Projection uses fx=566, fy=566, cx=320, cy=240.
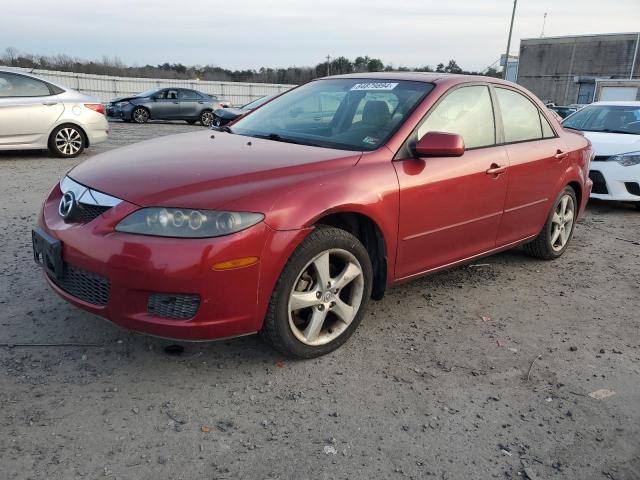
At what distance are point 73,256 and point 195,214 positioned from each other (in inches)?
27.6

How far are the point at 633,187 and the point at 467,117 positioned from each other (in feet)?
14.6

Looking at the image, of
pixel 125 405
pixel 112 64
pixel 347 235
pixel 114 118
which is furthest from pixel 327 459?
pixel 112 64

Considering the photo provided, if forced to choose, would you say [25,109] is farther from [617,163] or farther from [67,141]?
[617,163]

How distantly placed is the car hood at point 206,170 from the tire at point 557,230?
2.47 metres

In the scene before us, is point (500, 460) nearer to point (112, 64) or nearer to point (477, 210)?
point (477, 210)

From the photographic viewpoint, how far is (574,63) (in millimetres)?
57312

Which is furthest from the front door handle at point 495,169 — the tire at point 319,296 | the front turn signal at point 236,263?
the front turn signal at point 236,263

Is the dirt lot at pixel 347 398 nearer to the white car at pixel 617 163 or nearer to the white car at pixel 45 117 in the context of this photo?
the white car at pixel 617 163

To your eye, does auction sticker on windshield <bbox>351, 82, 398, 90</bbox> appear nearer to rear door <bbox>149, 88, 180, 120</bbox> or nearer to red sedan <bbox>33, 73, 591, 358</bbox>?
red sedan <bbox>33, 73, 591, 358</bbox>

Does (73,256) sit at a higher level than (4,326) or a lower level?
higher

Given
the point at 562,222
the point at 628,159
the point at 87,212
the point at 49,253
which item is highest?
the point at 628,159

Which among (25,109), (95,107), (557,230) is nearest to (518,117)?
(557,230)

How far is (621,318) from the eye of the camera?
400cm

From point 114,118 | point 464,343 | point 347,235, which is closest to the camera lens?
point 347,235
